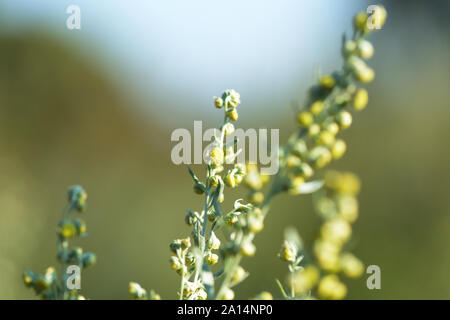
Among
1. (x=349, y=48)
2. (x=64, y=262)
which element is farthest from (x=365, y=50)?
(x=64, y=262)

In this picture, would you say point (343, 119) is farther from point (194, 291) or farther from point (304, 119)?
point (194, 291)

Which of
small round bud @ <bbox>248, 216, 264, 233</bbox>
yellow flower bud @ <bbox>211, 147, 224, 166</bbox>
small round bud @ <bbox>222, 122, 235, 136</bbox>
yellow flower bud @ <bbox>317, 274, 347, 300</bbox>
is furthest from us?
small round bud @ <bbox>222, 122, 235, 136</bbox>

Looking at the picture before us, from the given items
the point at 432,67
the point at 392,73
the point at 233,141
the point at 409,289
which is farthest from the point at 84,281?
the point at 432,67

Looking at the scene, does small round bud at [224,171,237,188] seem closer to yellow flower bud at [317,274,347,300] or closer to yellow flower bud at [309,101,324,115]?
yellow flower bud at [309,101,324,115]

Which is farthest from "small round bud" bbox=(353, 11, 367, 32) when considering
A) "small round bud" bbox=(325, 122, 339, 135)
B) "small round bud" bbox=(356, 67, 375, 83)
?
"small round bud" bbox=(325, 122, 339, 135)

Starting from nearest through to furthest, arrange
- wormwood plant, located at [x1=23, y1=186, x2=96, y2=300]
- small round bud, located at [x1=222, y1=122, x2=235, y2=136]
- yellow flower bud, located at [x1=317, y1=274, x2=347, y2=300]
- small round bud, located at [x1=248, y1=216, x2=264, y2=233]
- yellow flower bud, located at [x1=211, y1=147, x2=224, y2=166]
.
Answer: yellow flower bud, located at [x1=317, y1=274, x2=347, y2=300] → small round bud, located at [x1=248, y1=216, x2=264, y2=233] → wormwood plant, located at [x1=23, y1=186, x2=96, y2=300] → yellow flower bud, located at [x1=211, y1=147, x2=224, y2=166] → small round bud, located at [x1=222, y1=122, x2=235, y2=136]

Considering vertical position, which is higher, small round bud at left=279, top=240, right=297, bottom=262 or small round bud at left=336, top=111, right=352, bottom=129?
small round bud at left=336, top=111, right=352, bottom=129

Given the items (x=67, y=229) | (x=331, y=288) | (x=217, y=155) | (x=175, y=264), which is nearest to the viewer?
(x=331, y=288)
